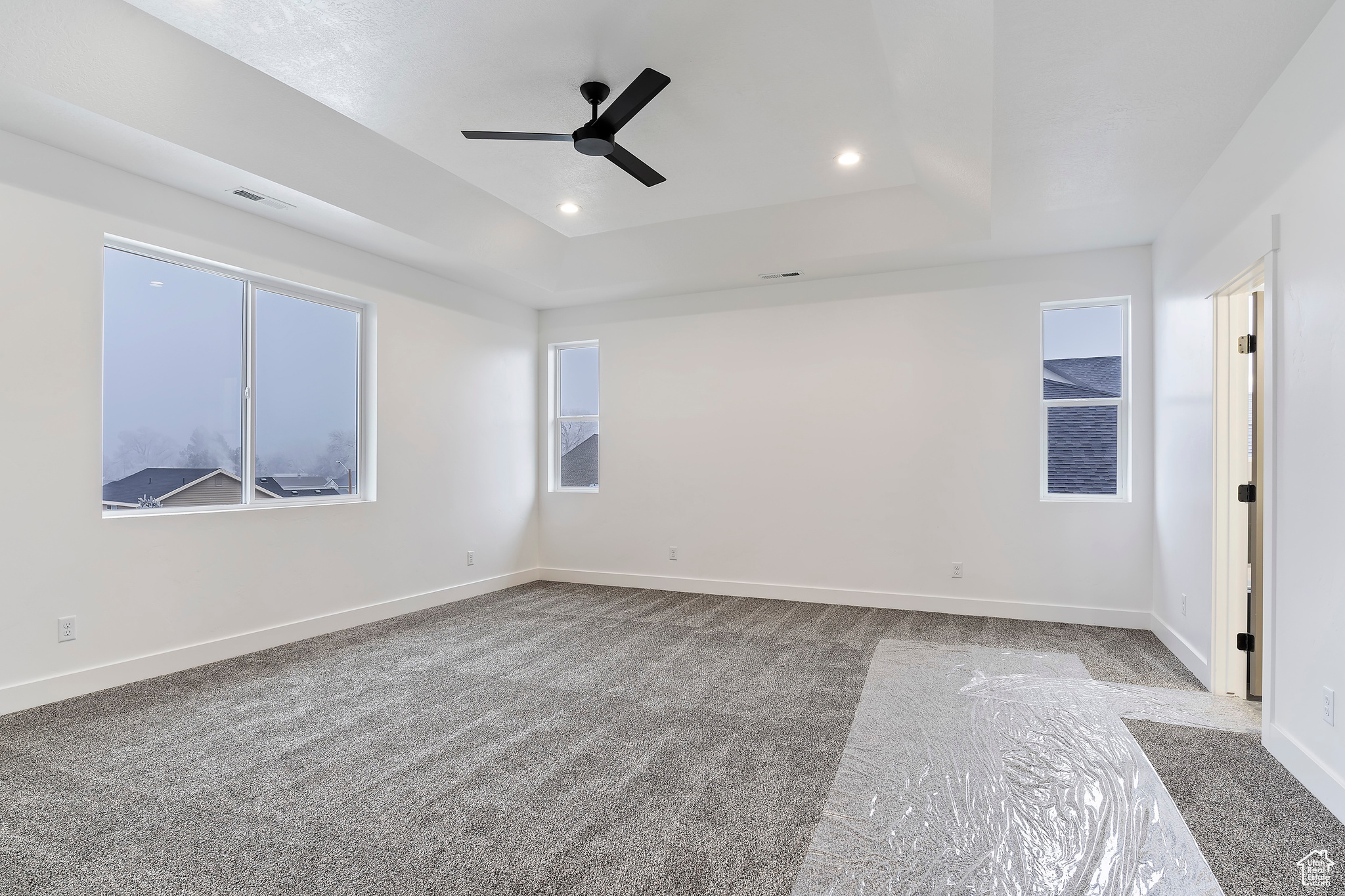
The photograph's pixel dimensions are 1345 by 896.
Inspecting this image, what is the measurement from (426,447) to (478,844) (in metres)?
3.94

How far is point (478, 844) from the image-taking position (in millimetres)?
2055

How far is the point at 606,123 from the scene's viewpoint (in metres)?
3.13

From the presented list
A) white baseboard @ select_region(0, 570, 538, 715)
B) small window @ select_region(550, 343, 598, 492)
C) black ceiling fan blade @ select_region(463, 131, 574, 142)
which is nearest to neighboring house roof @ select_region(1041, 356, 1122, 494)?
black ceiling fan blade @ select_region(463, 131, 574, 142)

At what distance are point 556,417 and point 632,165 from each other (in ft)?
12.3

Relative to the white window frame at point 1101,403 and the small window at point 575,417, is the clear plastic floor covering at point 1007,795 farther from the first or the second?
the small window at point 575,417

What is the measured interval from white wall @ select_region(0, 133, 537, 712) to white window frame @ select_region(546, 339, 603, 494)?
88 cm

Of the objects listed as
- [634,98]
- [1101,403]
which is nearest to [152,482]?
[634,98]

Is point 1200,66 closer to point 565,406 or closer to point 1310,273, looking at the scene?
point 1310,273

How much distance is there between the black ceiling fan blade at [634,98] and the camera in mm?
2771

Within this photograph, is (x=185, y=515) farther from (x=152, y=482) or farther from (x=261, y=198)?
(x=261, y=198)

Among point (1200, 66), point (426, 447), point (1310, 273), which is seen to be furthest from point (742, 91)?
point (426, 447)

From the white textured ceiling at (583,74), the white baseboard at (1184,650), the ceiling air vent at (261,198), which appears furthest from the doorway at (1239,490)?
the ceiling air vent at (261,198)

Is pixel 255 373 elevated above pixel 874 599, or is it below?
above

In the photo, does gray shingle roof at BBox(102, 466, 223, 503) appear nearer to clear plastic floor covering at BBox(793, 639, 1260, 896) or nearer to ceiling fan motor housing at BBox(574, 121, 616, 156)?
ceiling fan motor housing at BBox(574, 121, 616, 156)
